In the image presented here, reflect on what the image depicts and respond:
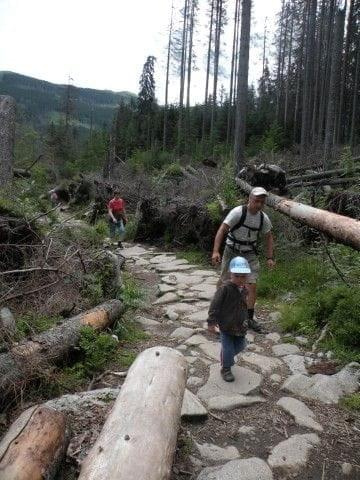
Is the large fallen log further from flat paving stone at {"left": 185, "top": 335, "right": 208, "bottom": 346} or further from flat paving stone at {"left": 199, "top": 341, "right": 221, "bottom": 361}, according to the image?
flat paving stone at {"left": 199, "top": 341, "right": 221, "bottom": 361}

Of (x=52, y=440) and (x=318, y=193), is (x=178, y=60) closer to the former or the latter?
(x=318, y=193)

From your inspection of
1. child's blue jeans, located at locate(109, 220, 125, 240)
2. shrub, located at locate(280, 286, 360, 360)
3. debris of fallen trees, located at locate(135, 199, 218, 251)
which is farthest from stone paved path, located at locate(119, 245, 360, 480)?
child's blue jeans, located at locate(109, 220, 125, 240)

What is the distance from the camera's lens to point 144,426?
2.50 m

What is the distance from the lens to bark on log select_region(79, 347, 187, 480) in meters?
2.13

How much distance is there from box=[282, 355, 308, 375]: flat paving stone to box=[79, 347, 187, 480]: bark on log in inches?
66.6

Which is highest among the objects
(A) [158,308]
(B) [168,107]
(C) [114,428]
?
(B) [168,107]

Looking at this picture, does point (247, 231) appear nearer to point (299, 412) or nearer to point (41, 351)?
point (299, 412)

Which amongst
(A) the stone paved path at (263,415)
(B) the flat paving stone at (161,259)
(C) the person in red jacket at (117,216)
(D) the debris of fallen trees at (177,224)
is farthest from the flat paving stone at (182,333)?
(C) the person in red jacket at (117,216)

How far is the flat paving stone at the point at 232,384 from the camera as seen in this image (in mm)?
3996

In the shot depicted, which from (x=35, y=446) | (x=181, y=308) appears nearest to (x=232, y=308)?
(x=35, y=446)

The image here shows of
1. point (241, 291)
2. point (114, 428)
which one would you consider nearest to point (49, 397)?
point (114, 428)

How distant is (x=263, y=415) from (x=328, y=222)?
241cm

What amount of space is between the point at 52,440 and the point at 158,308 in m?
4.12

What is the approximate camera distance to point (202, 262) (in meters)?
9.64
